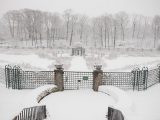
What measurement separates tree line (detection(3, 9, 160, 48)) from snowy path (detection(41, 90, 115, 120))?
32.5 metres

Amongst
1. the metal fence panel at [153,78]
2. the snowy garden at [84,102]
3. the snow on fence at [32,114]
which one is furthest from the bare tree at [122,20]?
the snow on fence at [32,114]

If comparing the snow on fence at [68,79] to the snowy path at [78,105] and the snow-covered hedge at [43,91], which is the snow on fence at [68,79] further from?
the snowy path at [78,105]

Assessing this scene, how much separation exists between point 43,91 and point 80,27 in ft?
134

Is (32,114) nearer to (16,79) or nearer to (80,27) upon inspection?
(16,79)

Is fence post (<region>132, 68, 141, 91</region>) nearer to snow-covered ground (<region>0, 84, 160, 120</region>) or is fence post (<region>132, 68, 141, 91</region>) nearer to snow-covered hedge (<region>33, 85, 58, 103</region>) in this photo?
snow-covered ground (<region>0, 84, 160, 120</region>)

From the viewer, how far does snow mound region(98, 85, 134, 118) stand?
18.9ft

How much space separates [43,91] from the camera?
7762 millimetres

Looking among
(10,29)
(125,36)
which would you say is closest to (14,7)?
(10,29)

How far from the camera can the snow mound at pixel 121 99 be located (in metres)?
5.77

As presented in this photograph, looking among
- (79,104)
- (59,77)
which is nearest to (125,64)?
(59,77)

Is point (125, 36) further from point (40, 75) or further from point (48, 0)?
point (40, 75)

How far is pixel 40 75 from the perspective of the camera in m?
9.43

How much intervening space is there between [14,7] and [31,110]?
1636 inches

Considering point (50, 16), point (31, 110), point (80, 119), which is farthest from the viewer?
point (50, 16)
